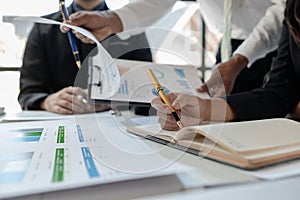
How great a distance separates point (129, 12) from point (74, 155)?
0.58 m

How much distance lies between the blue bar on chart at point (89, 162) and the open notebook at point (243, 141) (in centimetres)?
12

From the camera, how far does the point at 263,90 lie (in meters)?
0.66

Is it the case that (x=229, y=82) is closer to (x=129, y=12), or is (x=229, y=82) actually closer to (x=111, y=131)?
(x=129, y=12)

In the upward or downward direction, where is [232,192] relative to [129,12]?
downward

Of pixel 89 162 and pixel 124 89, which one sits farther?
pixel 124 89

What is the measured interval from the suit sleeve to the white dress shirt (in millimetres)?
503

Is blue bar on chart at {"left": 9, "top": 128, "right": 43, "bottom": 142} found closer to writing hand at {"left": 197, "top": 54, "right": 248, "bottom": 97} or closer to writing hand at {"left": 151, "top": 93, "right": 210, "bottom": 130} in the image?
writing hand at {"left": 151, "top": 93, "right": 210, "bottom": 130}

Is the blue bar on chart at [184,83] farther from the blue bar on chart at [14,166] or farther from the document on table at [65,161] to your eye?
the blue bar on chart at [14,166]

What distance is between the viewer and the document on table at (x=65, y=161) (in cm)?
25

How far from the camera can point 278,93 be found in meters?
0.67

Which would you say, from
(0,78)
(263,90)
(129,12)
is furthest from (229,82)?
(0,78)

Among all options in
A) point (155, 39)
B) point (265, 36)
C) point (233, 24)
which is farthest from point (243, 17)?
point (155, 39)

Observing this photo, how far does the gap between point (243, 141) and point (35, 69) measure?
3.57 ft

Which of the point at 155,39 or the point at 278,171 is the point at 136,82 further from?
the point at 278,171
